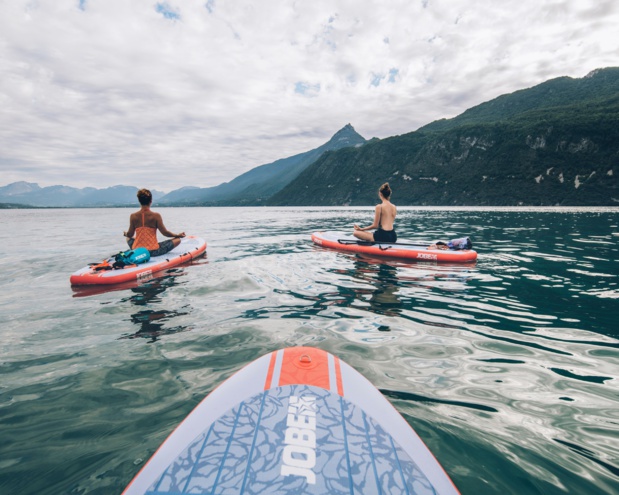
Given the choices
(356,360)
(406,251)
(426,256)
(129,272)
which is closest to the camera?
(356,360)

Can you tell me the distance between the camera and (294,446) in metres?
2.08

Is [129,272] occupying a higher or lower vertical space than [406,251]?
higher

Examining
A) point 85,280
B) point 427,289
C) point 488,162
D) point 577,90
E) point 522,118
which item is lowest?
point 427,289

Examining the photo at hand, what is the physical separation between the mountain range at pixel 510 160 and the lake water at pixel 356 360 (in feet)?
348

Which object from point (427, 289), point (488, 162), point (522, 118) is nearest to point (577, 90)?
point (522, 118)

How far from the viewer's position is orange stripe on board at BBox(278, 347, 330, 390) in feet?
9.04

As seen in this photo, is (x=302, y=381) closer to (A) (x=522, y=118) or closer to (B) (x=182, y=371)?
(B) (x=182, y=371)

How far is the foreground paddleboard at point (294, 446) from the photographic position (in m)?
1.81

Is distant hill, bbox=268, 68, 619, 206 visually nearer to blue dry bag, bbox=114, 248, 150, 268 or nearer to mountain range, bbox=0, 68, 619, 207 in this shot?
mountain range, bbox=0, 68, 619, 207

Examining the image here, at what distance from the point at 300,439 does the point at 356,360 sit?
233 cm

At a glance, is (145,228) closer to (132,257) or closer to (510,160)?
(132,257)

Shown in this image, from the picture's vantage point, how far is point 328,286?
8.26m

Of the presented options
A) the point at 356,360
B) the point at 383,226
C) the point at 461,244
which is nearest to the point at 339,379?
the point at 356,360

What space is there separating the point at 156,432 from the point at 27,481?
92 cm
